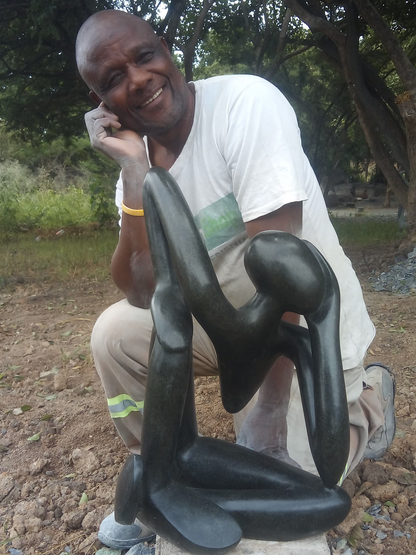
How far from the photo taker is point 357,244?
25.7 ft

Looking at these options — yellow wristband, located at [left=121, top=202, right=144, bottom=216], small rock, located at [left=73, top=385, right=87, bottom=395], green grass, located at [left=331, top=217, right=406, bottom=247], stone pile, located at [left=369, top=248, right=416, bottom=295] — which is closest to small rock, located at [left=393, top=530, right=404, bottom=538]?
yellow wristband, located at [left=121, top=202, right=144, bottom=216]

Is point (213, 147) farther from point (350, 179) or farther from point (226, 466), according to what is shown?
point (350, 179)

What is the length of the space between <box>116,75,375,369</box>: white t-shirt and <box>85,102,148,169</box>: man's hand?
0.68 feet

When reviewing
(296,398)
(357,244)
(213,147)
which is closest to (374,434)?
(296,398)

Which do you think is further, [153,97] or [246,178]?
[153,97]

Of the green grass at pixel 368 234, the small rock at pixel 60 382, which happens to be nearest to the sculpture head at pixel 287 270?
the small rock at pixel 60 382

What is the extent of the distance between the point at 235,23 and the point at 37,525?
26.2ft

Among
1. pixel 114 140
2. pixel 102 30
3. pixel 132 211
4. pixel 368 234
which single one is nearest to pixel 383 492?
pixel 132 211

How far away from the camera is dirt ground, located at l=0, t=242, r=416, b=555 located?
2.00 m

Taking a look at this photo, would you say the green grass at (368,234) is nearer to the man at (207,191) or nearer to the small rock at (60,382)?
the small rock at (60,382)

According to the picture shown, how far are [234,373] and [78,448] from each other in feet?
4.84

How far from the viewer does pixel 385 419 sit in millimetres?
2281

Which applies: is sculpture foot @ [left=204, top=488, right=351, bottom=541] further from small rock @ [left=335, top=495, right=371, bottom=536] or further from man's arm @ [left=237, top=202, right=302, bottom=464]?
small rock @ [left=335, top=495, right=371, bottom=536]

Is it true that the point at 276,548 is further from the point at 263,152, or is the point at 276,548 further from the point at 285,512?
the point at 263,152
